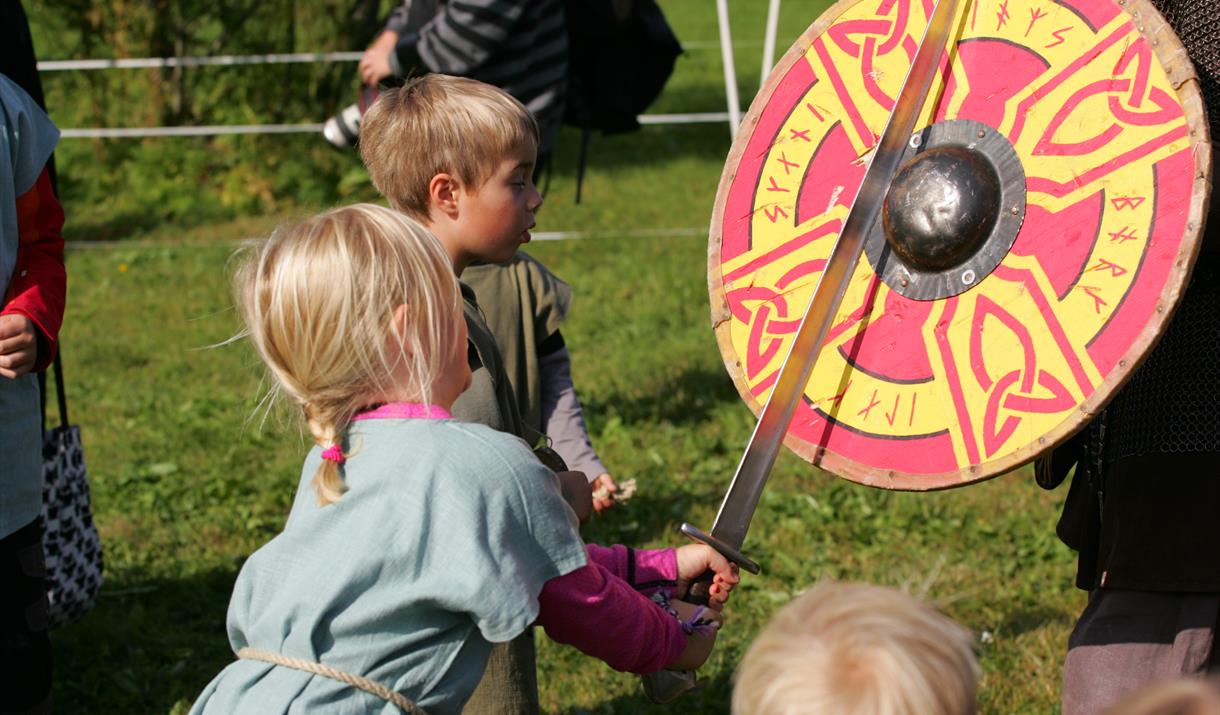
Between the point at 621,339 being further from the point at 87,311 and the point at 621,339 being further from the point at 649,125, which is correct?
the point at 649,125

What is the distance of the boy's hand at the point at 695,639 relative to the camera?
6.28 ft

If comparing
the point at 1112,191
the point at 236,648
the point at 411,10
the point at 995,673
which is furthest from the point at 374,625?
the point at 411,10

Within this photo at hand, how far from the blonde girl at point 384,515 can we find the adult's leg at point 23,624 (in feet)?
3.52

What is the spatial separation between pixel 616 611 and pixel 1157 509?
925 millimetres

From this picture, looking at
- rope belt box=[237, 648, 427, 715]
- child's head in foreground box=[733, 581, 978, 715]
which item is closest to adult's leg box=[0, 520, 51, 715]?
rope belt box=[237, 648, 427, 715]

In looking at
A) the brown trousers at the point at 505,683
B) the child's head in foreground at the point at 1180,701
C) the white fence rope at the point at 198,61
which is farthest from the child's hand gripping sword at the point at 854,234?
the white fence rope at the point at 198,61

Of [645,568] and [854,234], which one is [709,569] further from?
[854,234]

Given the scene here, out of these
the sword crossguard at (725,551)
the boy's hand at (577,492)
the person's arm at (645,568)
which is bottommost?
the boy's hand at (577,492)

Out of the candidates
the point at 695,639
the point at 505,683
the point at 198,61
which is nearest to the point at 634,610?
the point at 695,639

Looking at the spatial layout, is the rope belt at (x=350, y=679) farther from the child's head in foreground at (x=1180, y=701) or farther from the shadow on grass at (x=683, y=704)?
the shadow on grass at (x=683, y=704)

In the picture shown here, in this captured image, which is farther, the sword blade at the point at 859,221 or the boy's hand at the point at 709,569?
the sword blade at the point at 859,221

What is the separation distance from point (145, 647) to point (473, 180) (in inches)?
76.3

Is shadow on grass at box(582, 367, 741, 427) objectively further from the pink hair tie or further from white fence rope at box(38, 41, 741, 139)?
the pink hair tie

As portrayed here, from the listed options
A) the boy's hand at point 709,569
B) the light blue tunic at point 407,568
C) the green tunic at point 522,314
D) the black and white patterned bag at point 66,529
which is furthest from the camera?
the black and white patterned bag at point 66,529
